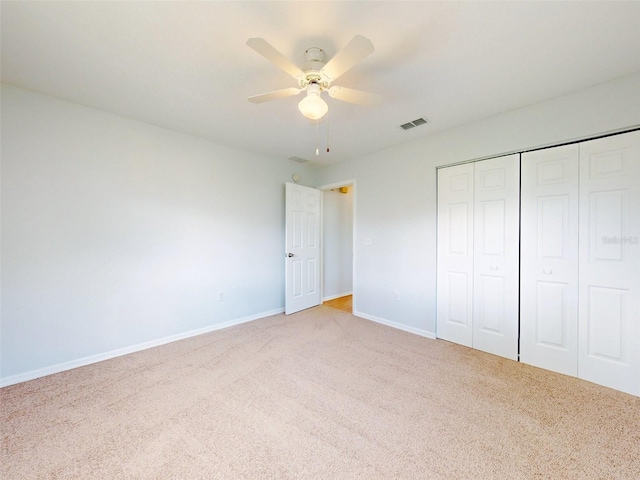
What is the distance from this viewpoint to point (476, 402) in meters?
1.90

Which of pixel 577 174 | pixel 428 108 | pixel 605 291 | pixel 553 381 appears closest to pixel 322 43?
pixel 428 108

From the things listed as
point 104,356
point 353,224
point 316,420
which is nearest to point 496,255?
point 353,224

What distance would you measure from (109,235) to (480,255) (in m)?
3.89

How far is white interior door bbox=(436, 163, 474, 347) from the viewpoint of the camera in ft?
9.37

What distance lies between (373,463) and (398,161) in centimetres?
317

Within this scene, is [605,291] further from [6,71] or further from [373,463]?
[6,71]

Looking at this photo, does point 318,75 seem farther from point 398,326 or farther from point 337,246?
point 337,246

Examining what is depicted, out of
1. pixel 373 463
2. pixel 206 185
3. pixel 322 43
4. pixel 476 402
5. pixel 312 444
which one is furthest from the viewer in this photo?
pixel 206 185

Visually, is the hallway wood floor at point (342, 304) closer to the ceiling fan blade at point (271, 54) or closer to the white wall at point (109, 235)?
the white wall at point (109, 235)

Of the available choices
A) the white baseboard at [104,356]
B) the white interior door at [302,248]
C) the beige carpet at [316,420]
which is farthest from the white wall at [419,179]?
the white baseboard at [104,356]

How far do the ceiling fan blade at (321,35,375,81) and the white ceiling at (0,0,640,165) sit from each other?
0.24 m

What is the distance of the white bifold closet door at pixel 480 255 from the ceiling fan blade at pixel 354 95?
1.69 meters

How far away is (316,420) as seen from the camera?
5.64 feet

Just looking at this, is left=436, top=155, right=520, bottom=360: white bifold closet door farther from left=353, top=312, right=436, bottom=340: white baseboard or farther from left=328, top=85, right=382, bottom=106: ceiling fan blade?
left=328, top=85, right=382, bottom=106: ceiling fan blade
